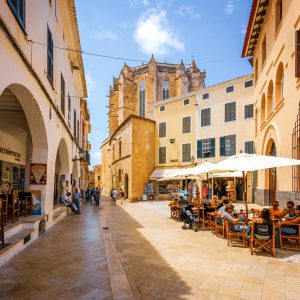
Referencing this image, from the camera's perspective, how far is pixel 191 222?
10.2m

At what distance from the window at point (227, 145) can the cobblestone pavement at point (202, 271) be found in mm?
17094


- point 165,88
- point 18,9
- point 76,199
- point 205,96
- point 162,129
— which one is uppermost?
point 165,88

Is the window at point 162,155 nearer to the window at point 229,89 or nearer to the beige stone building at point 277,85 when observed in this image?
the window at point 229,89

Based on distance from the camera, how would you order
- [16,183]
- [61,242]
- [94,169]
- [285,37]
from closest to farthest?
1. [61,242]
2. [285,37]
3. [16,183]
4. [94,169]

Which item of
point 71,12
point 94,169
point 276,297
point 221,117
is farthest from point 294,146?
point 94,169

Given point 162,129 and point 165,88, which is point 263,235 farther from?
point 165,88

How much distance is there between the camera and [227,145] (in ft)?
81.0

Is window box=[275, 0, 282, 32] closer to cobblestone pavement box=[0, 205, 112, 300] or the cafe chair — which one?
the cafe chair

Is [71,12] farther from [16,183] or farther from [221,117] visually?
[221,117]

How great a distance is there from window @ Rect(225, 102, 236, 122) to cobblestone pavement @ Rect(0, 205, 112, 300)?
63.3ft

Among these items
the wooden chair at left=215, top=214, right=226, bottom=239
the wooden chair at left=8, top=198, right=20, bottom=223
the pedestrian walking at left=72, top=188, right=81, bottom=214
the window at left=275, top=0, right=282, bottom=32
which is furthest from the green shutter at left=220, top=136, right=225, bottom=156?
the wooden chair at left=8, top=198, right=20, bottom=223

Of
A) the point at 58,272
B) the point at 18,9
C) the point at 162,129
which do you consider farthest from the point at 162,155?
the point at 58,272

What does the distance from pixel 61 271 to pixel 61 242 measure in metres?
2.78

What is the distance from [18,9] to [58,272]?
535 cm
